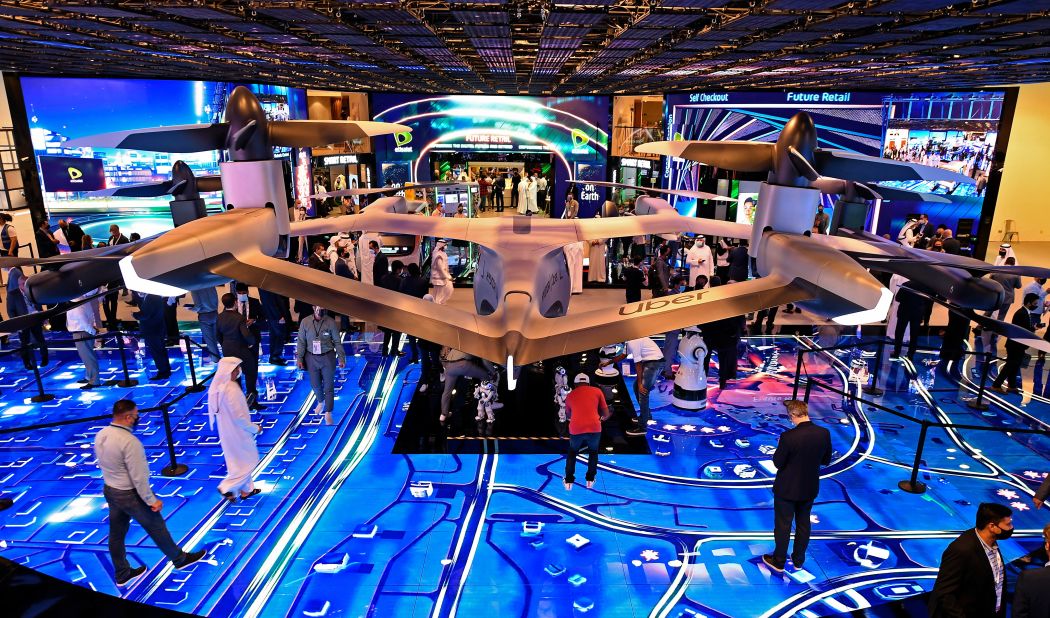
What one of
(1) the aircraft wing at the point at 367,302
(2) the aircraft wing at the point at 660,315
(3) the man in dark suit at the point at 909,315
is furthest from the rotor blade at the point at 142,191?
(3) the man in dark suit at the point at 909,315

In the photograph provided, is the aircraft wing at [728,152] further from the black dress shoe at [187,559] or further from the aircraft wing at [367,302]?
the black dress shoe at [187,559]

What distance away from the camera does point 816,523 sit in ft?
24.7

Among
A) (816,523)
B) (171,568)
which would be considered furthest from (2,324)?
(816,523)

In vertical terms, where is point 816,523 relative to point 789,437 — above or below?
below

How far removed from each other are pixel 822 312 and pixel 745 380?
637 cm

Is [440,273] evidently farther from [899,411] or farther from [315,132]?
[899,411]

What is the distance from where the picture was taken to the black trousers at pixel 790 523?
6430mm

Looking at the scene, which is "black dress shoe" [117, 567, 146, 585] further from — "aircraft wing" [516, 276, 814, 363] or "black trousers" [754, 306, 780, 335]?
"black trousers" [754, 306, 780, 335]

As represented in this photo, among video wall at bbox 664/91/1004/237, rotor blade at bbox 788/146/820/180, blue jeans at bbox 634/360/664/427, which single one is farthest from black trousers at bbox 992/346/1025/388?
video wall at bbox 664/91/1004/237

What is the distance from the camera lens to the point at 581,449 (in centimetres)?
813

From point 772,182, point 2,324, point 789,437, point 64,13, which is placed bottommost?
point 789,437

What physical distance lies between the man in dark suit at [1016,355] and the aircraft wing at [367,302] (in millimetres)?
9906

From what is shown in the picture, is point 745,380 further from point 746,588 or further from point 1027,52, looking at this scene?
point 1027,52

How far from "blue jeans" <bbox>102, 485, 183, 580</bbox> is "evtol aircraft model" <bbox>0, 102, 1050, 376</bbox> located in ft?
7.50
